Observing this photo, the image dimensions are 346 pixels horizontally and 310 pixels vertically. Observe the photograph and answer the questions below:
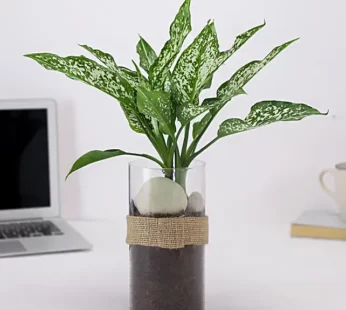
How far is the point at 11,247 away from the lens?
1.31 metres

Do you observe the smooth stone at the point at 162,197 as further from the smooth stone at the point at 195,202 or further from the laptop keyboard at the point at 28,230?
the laptop keyboard at the point at 28,230

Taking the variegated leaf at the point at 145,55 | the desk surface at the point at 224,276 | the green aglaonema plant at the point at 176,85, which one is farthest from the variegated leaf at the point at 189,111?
the desk surface at the point at 224,276

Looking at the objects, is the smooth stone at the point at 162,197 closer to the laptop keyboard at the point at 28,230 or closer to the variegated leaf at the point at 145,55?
the variegated leaf at the point at 145,55

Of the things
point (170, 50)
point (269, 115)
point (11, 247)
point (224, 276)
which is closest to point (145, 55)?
point (170, 50)

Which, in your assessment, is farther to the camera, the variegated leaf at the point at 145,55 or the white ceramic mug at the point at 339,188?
the white ceramic mug at the point at 339,188

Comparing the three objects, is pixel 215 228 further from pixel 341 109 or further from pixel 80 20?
pixel 80 20

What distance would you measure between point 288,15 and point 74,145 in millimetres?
501

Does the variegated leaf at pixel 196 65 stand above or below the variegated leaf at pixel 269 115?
above

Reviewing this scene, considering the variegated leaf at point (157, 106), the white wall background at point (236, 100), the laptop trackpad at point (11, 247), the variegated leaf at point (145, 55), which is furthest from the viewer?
the white wall background at point (236, 100)

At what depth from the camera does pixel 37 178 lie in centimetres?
148

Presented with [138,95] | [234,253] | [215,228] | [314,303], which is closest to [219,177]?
[215,228]

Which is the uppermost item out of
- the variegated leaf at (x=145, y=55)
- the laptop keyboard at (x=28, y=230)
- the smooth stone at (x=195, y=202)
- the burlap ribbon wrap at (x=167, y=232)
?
the variegated leaf at (x=145, y=55)

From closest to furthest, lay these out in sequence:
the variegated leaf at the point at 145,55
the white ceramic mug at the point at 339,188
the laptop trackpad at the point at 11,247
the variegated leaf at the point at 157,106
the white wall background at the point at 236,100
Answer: the variegated leaf at the point at 157,106
the variegated leaf at the point at 145,55
the laptop trackpad at the point at 11,247
the white ceramic mug at the point at 339,188
the white wall background at the point at 236,100

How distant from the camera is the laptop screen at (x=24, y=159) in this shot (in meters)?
1.46
